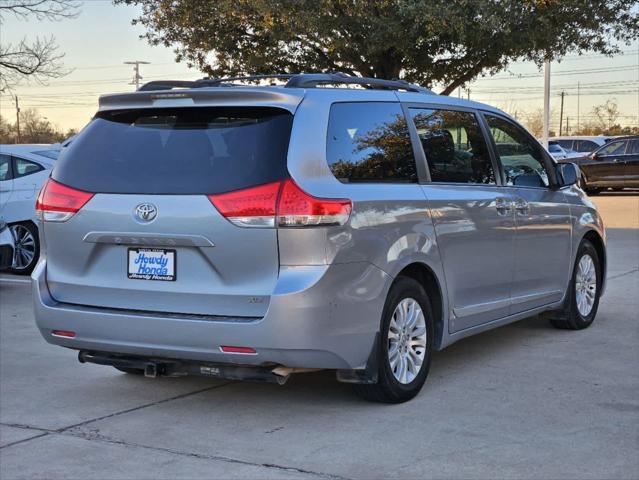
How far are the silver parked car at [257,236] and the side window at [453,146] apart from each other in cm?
3

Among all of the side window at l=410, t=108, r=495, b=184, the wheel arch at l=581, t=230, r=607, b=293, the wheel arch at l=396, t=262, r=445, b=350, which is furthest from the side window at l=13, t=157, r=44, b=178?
the wheel arch at l=396, t=262, r=445, b=350

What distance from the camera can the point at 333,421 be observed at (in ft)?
17.9

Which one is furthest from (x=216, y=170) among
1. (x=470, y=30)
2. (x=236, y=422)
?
(x=470, y=30)

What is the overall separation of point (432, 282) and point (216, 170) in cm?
165

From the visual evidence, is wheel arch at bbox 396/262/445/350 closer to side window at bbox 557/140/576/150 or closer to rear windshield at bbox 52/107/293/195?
rear windshield at bbox 52/107/293/195

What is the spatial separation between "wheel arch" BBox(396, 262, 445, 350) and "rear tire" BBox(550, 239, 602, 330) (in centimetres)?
209

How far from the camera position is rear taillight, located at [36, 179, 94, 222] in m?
5.48

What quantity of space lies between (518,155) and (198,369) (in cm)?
325

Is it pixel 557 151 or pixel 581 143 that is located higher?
pixel 581 143

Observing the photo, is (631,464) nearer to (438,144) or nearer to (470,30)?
(438,144)

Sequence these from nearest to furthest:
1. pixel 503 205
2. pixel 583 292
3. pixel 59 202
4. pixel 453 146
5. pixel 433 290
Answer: pixel 59 202, pixel 433 290, pixel 453 146, pixel 503 205, pixel 583 292

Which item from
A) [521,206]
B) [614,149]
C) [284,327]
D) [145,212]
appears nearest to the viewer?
[284,327]

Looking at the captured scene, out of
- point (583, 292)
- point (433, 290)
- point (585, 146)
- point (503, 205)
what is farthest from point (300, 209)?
point (585, 146)

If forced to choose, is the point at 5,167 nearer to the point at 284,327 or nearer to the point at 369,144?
the point at 369,144
